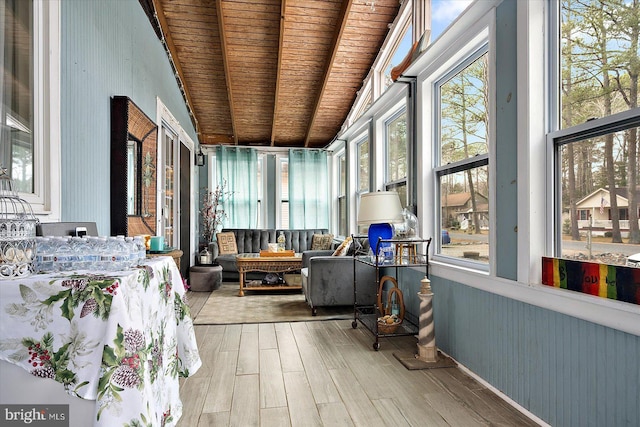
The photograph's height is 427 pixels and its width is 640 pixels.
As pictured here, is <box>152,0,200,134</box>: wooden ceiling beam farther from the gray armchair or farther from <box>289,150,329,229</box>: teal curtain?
the gray armchair

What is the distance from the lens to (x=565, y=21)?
1980mm

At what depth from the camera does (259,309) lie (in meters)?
4.54

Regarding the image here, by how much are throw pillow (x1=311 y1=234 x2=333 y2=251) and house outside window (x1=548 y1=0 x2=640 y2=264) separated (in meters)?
4.76

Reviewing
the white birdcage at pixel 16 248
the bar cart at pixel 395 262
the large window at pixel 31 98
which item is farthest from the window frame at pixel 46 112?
the bar cart at pixel 395 262

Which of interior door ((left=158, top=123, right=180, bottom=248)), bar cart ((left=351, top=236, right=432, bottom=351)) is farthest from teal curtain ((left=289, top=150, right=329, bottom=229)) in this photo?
bar cart ((left=351, top=236, right=432, bottom=351))

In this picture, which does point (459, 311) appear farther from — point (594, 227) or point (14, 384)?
point (14, 384)

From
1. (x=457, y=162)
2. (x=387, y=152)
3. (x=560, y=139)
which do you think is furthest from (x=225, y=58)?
(x=560, y=139)

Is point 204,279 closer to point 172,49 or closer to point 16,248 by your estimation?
point 172,49

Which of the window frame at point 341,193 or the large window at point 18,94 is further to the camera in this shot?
the window frame at point 341,193

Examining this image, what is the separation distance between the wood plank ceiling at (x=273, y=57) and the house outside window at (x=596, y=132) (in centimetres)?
298

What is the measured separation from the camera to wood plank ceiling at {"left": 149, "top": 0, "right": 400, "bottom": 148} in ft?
15.0

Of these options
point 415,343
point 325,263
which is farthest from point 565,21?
point 325,263

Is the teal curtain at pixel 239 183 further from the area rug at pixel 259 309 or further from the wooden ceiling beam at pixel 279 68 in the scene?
the area rug at pixel 259 309

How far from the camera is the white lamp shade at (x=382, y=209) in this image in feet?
11.0
